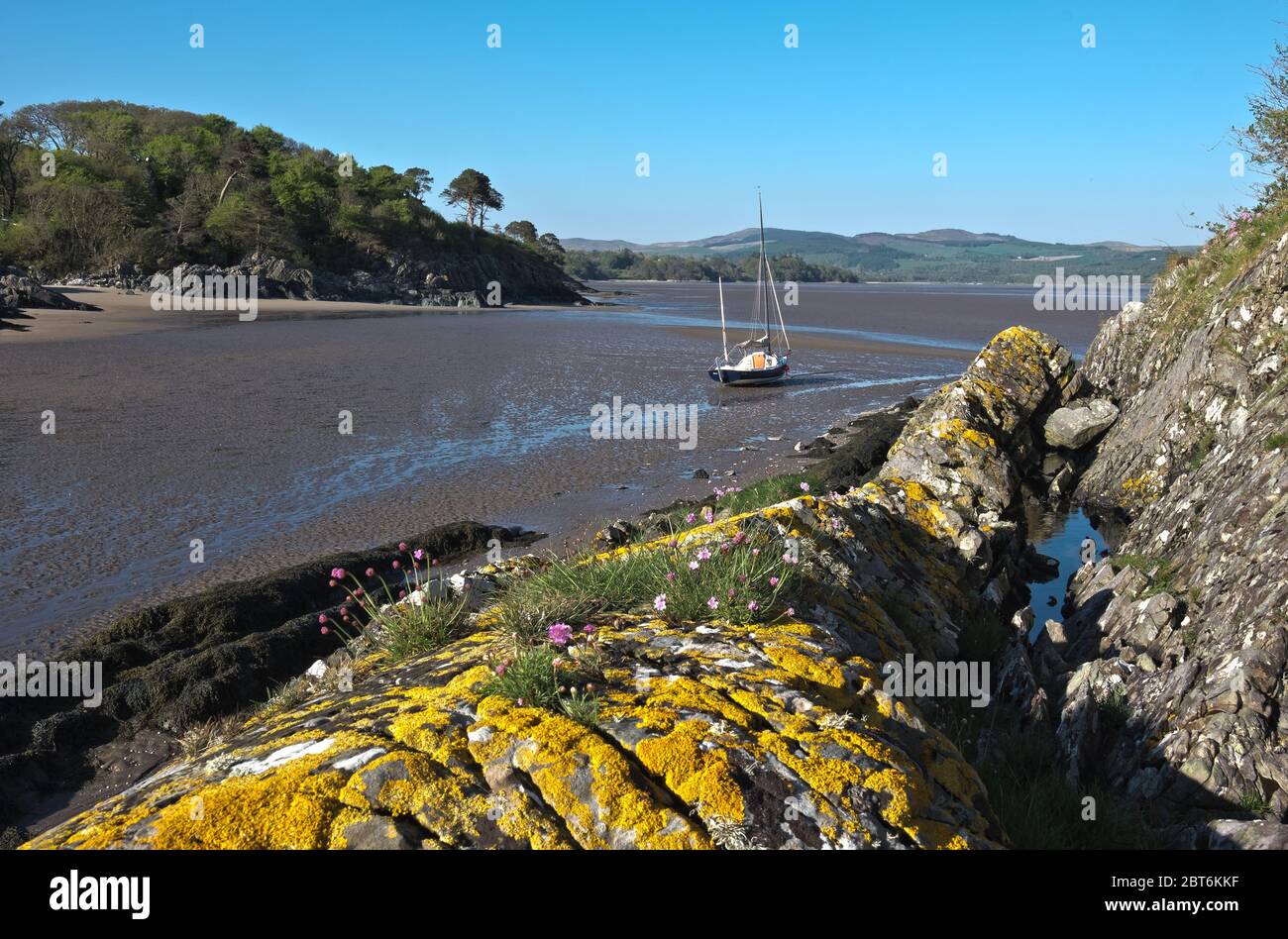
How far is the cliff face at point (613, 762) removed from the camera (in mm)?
2770

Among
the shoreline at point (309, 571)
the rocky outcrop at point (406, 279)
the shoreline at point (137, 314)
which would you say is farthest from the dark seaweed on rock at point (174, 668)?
the rocky outcrop at point (406, 279)

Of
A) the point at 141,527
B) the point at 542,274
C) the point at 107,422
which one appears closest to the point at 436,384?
the point at 107,422

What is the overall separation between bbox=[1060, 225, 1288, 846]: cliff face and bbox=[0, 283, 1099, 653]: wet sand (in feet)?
23.1

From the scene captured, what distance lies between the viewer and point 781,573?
16.3 feet

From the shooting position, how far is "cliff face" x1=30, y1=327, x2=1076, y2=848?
277 cm

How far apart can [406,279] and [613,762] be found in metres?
80.9

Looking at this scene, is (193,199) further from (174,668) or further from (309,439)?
(174,668)

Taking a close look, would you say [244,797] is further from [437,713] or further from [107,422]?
[107,422]

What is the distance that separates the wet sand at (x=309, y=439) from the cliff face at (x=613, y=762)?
7.24 meters

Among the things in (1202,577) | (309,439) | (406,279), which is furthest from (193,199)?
(1202,577)

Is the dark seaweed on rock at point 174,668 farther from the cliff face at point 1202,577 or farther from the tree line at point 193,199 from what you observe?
the tree line at point 193,199

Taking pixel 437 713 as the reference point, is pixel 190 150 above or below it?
above
